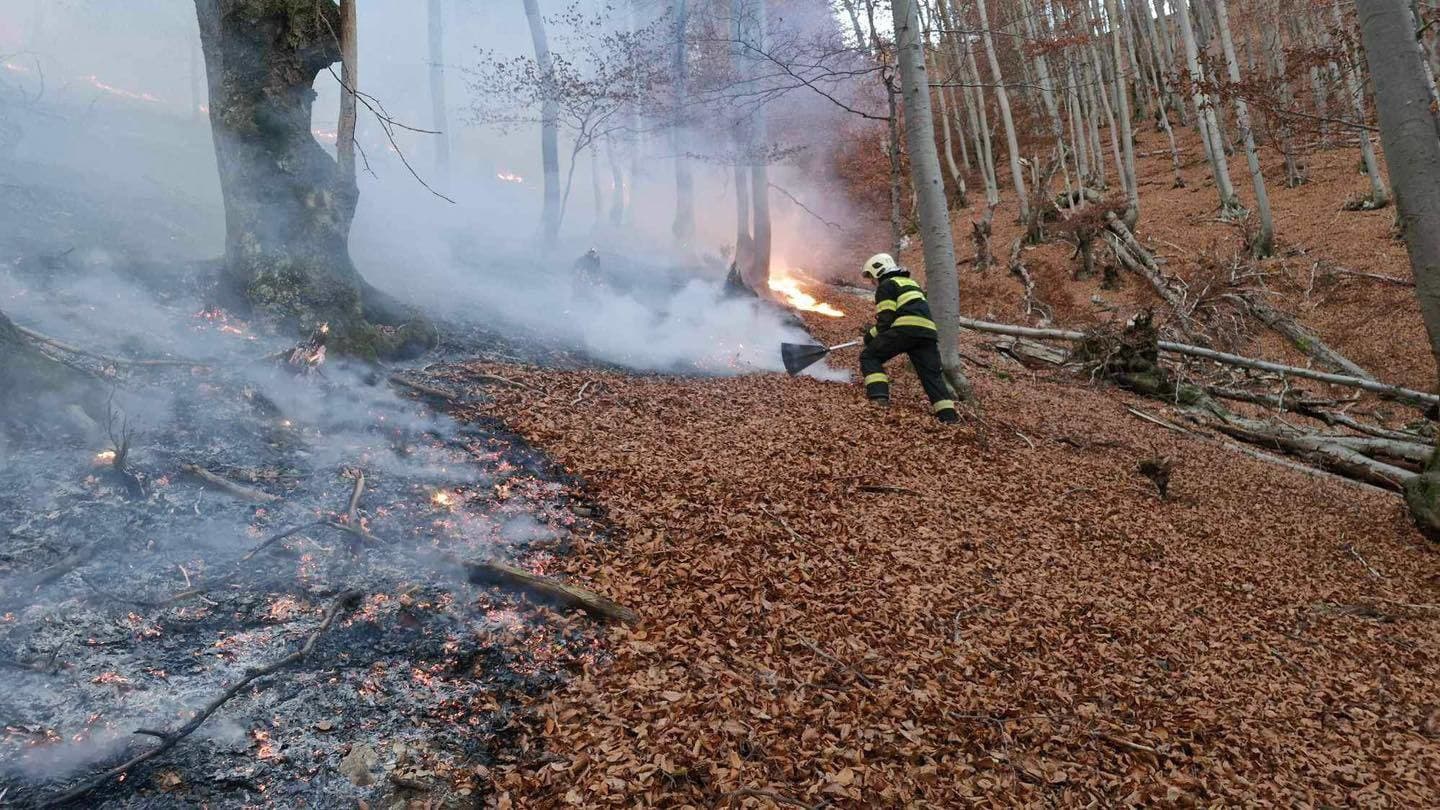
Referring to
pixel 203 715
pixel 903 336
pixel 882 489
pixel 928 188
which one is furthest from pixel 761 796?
pixel 928 188

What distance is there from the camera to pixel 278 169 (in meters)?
6.43

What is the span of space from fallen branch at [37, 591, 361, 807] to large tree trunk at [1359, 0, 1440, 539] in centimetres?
823

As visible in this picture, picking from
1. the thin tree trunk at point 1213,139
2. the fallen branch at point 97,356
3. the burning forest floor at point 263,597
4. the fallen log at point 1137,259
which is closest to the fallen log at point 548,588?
the burning forest floor at point 263,597

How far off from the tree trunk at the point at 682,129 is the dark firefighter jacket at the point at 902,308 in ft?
27.0

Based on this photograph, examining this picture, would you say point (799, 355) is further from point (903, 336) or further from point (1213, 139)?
point (1213, 139)

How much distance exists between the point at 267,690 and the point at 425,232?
1568 cm

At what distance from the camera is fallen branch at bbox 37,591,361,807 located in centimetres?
225

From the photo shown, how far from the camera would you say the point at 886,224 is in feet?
83.4

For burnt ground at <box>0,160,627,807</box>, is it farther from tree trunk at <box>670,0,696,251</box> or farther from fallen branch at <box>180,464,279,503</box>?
tree trunk at <box>670,0,696,251</box>

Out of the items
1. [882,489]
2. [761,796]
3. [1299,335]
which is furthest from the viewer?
[1299,335]

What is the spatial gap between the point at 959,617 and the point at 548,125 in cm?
1701

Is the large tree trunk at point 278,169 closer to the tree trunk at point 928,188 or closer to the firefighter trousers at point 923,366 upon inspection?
the firefighter trousers at point 923,366

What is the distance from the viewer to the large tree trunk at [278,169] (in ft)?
20.3

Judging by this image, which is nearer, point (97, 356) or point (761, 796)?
point (761, 796)
